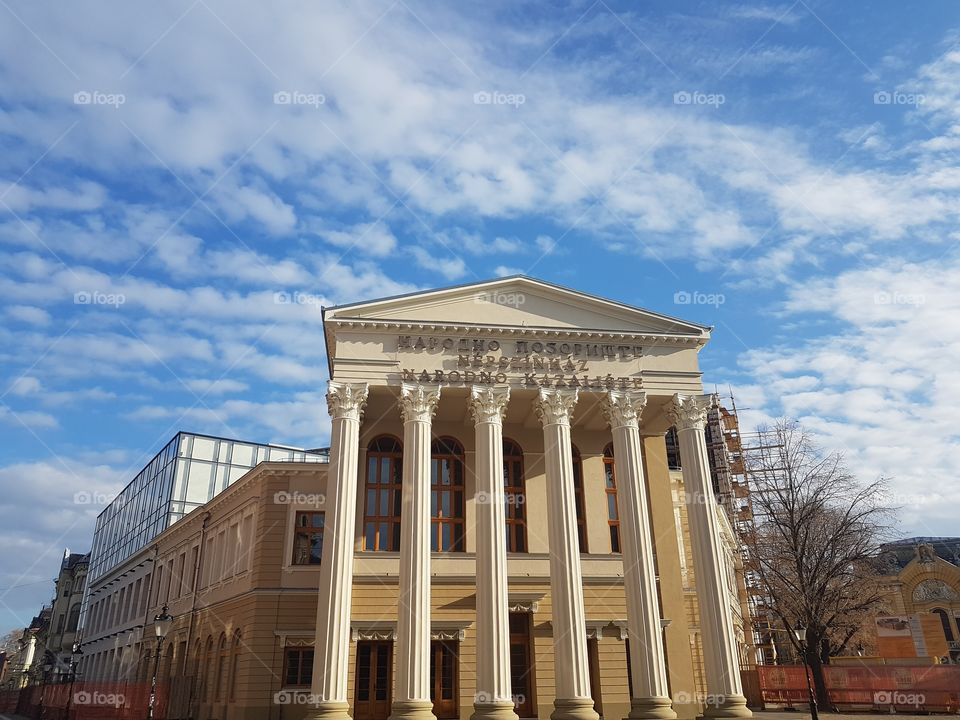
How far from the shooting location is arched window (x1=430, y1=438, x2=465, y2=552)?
27.0 meters

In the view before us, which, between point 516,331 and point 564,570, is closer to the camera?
point 564,570

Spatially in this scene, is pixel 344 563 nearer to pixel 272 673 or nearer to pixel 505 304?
pixel 272 673

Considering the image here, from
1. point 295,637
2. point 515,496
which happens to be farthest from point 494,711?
point 295,637

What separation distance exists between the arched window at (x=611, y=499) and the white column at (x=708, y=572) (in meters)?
3.65

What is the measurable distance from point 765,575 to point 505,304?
21177 millimetres

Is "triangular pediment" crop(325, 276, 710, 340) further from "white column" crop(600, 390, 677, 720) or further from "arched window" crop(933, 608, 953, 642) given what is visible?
"arched window" crop(933, 608, 953, 642)

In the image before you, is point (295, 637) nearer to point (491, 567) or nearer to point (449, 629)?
point (449, 629)

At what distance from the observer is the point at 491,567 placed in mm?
22703

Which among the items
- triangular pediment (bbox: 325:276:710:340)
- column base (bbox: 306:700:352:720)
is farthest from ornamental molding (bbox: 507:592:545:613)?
triangular pediment (bbox: 325:276:710:340)

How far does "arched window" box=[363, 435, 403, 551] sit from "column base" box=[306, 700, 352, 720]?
6.76 m

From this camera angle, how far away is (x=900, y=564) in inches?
2990

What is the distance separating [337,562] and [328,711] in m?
4.26

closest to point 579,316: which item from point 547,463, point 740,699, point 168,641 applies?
point 547,463

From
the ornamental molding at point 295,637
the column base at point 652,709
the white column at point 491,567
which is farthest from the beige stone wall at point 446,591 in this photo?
the white column at point 491,567
